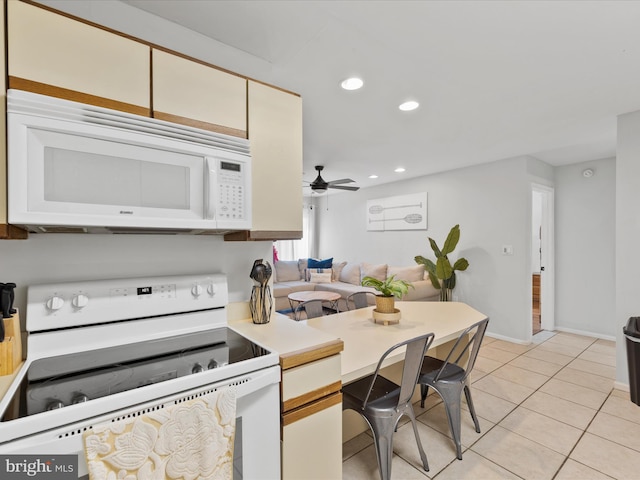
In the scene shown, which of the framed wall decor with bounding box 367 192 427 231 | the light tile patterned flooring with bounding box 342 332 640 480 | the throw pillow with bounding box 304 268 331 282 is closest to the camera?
the light tile patterned flooring with bounding box 342 332 640 480

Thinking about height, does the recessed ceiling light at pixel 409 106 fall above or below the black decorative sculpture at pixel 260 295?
above

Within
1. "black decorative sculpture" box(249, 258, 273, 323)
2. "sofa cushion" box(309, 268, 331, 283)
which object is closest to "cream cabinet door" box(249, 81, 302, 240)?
"black decorative sculpture" box(249, 258, 273, 323)

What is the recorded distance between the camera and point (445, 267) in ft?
14.6

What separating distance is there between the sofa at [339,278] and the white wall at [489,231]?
404 millimetres

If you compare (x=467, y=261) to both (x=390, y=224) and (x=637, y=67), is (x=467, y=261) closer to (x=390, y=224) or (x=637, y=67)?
(x=390, y=224)

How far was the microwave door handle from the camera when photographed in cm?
131

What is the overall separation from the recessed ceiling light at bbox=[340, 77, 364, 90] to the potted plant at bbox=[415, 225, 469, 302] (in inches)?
112

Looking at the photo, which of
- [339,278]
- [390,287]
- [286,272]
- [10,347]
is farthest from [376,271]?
[10,347]

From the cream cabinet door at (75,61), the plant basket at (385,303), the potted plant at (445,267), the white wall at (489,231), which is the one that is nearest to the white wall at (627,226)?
the white wall at (489,231)

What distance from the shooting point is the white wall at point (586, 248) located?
406 cm

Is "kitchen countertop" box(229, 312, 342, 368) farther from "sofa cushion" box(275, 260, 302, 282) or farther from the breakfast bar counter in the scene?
"sofa cushion" box(275, 260, 302, 282)

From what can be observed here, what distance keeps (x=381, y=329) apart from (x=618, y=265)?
2363 millimetres

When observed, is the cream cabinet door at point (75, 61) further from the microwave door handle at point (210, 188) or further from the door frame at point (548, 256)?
the door frame at point (548, 256)

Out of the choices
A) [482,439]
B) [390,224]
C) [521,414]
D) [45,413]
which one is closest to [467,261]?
[390,224]
